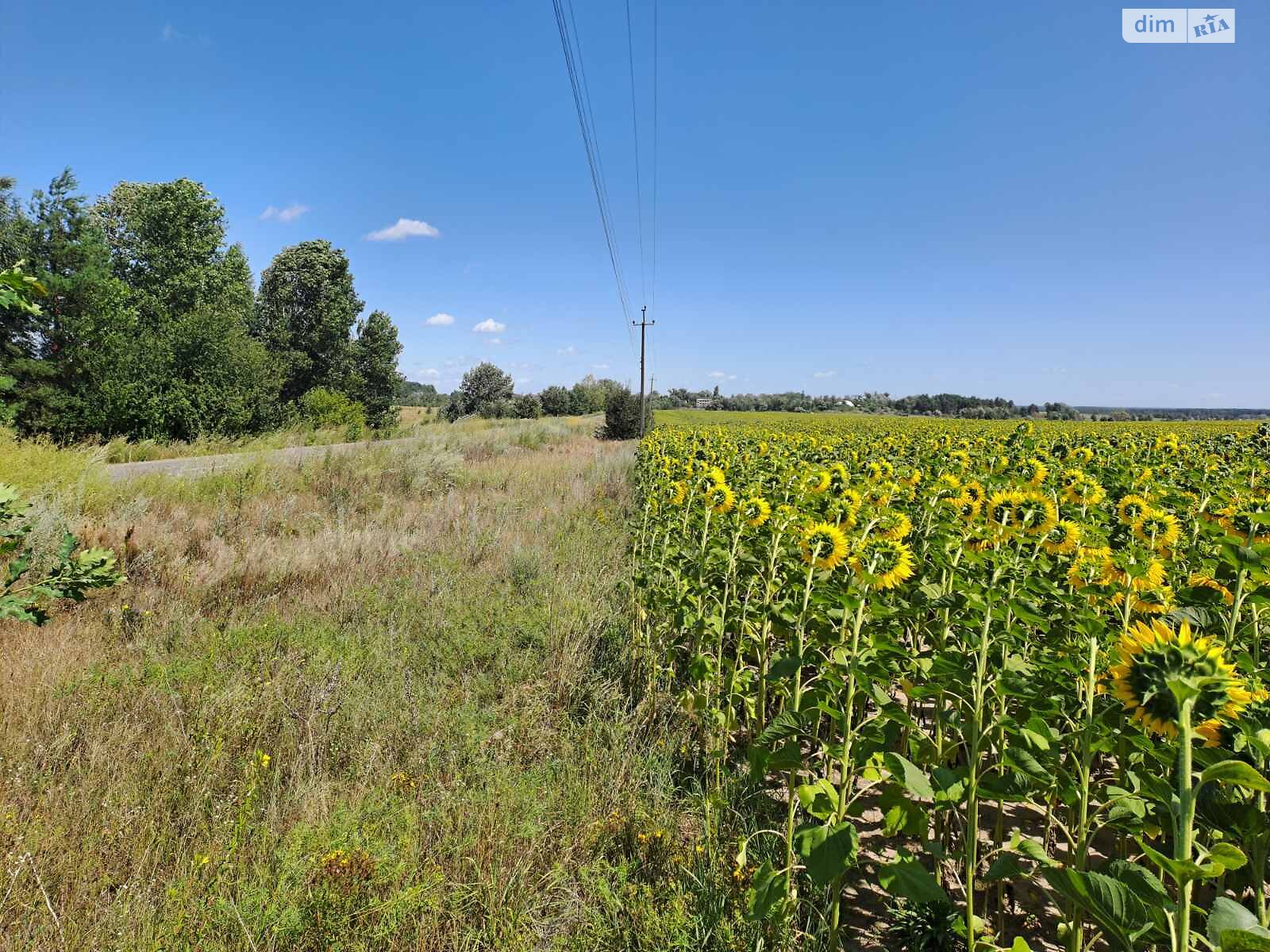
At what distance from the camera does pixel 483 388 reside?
57.9 metres

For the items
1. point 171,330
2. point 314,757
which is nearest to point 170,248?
point 171,330

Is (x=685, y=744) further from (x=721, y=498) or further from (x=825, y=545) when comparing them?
(x=721, y=498)

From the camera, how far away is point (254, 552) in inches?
213

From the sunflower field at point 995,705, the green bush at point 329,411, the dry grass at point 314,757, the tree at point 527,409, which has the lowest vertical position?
the dry grass at point 314,757

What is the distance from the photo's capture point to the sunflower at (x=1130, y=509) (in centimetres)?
284

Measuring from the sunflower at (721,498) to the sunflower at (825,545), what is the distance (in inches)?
48.8

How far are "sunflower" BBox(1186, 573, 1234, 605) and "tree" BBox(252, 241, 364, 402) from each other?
37747 mm

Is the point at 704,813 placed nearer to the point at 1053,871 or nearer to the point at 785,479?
the point at 1053,871

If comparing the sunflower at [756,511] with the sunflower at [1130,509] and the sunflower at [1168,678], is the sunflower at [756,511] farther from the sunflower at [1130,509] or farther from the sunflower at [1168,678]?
the sunflower at [1168,678]

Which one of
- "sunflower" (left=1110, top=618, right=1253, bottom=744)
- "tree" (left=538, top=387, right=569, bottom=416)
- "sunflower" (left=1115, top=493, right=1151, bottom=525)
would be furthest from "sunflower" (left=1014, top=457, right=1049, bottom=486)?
"tree" (left=538, top=387, right=569, bottom=416)

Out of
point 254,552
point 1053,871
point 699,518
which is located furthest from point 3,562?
point 1053,871

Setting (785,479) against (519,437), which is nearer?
(785,479)

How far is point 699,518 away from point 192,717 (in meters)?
3.70

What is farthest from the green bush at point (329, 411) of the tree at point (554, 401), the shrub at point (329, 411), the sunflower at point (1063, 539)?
the tree at point (554, 401)
